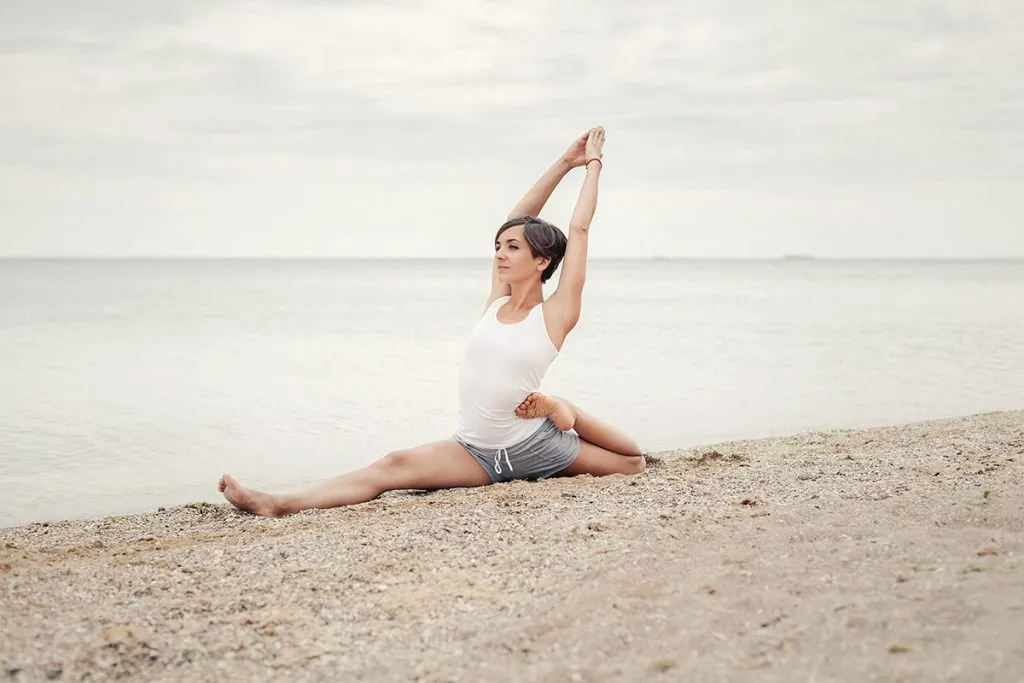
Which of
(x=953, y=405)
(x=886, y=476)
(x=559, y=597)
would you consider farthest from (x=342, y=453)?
(x=953, y=405)

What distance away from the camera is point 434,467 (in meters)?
6.43

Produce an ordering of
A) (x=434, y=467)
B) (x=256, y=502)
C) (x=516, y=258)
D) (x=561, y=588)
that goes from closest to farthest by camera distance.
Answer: (x=561, y=588)
(x=256, y=502)
(x=516, y=258)
(x=434, y=467)

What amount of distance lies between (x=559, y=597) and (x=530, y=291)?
269 centimetres

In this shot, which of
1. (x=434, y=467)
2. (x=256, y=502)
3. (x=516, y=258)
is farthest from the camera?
(x=434, y=467)

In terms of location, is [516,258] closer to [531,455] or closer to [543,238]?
[543,238]

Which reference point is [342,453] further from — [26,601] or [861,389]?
[861,389]

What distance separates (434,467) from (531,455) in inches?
26.1

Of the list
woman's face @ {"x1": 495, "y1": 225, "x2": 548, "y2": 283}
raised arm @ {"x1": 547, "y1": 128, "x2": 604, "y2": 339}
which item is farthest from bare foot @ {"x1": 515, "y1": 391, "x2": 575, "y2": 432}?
woman's face @ {"x1": 495, "y1": 225, "x2": 548, "y2": 283}

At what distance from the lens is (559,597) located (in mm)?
4047

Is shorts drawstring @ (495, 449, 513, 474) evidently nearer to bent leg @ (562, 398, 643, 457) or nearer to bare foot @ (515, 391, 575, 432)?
bare foot @ (515, 391, 575, 432)

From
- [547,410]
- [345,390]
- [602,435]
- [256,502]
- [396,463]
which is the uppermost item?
[547,410]

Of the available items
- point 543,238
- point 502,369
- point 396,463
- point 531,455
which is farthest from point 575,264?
point 396,463

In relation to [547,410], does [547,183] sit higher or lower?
higher

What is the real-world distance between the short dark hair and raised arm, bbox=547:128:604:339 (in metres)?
0.06
